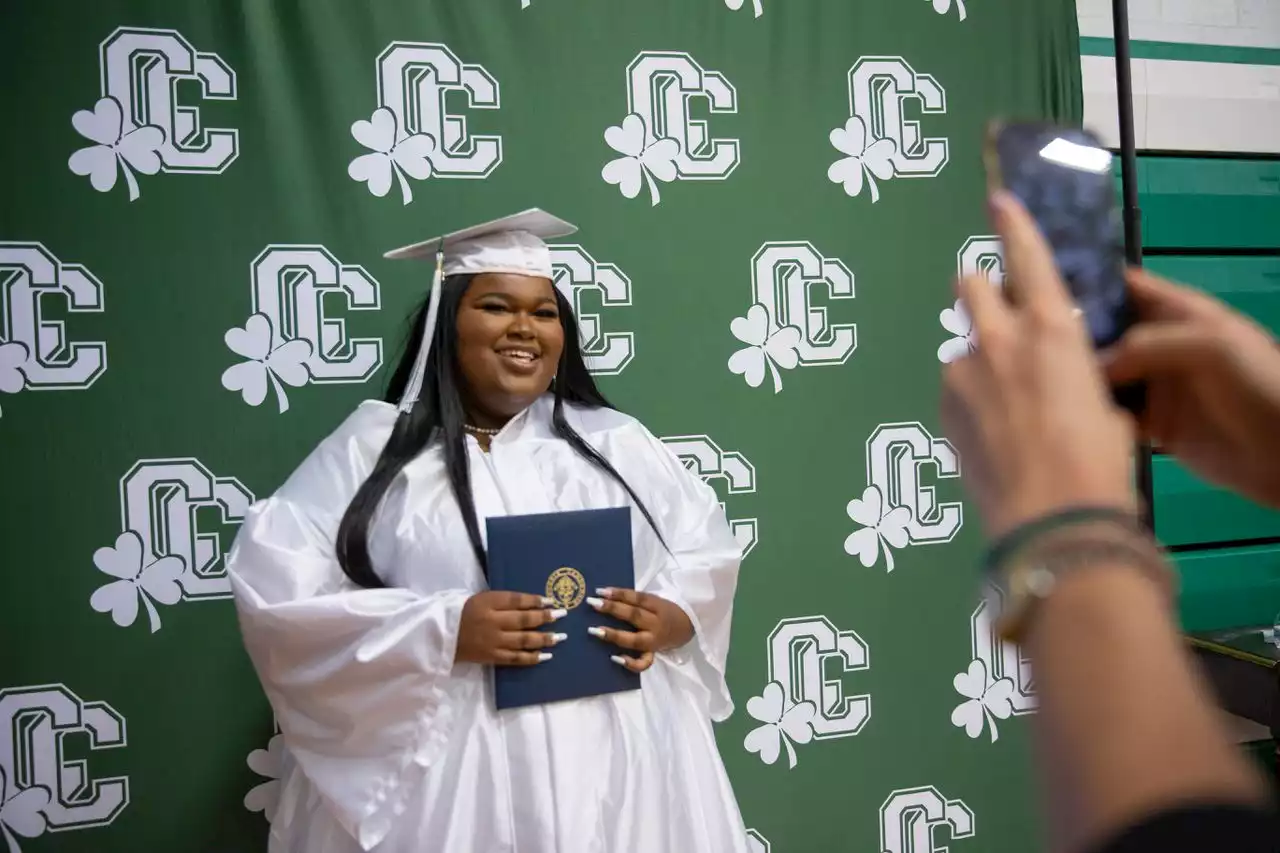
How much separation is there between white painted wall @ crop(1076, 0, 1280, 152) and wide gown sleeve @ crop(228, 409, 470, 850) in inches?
88.8

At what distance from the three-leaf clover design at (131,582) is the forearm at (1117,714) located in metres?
1.90

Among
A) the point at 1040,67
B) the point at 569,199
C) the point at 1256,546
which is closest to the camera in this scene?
the point at 569,199

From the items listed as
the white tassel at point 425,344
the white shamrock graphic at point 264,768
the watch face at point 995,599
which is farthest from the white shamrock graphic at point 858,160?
the watch face at point 995,599

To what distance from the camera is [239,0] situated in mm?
1947

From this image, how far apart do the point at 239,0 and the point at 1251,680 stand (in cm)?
270

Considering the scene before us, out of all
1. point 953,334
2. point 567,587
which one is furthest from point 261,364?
point 953,334

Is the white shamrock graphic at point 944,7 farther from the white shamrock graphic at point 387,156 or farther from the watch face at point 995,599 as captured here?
the watch face at point 995,599

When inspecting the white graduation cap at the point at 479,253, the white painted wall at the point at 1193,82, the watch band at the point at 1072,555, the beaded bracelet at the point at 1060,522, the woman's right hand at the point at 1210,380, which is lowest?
the watch band at the point at 1072,555

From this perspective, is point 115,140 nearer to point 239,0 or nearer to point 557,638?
point 239,0

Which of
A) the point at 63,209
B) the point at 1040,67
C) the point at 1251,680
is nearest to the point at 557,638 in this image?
the point at 63,209

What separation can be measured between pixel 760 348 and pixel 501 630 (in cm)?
106

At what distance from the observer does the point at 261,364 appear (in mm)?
1951

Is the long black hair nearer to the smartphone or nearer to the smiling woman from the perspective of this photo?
the smiling woman

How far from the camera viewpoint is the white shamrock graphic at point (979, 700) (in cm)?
239
